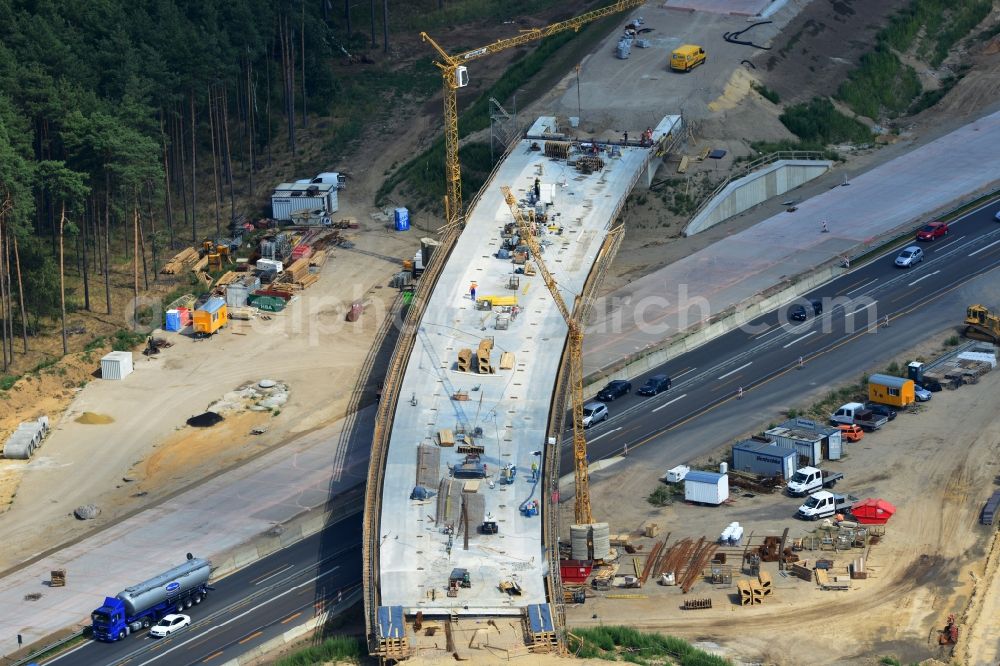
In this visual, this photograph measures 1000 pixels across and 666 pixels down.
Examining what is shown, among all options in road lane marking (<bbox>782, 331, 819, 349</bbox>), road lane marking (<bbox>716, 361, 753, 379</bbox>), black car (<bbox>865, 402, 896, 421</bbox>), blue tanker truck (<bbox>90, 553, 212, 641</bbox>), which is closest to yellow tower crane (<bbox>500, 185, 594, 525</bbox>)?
road lane marking (<bbox>716, 361, 753, 379</bbox>)

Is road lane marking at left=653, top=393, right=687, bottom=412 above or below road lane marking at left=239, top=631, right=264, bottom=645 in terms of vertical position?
above

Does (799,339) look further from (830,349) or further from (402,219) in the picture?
(402,219)

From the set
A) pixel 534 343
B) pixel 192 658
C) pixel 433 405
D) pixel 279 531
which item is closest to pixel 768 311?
pixel 534 343

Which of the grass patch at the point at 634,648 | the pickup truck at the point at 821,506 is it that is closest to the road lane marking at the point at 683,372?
the pickup truck at the point at 821,506

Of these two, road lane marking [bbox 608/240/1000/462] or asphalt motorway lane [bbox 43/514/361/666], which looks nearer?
asphalt motorway lane [bbox 43/514/361/666]

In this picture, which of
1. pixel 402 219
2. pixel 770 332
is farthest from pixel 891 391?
pixel 402 219

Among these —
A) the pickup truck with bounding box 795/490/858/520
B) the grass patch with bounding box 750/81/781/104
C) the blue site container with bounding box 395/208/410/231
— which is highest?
the grass patch with bounding box 750/81/781/104

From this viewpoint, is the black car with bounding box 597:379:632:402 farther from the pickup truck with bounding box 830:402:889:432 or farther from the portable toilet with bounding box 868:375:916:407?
the portable toilet with bounding box 868:375:916:407

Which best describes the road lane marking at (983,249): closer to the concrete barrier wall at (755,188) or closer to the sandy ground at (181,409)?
the concrete barrier wall at (755,188)

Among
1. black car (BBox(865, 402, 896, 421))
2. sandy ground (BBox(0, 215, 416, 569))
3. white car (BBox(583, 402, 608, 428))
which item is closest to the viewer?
sandy ground (BBox(0, 215, 416, 569))
